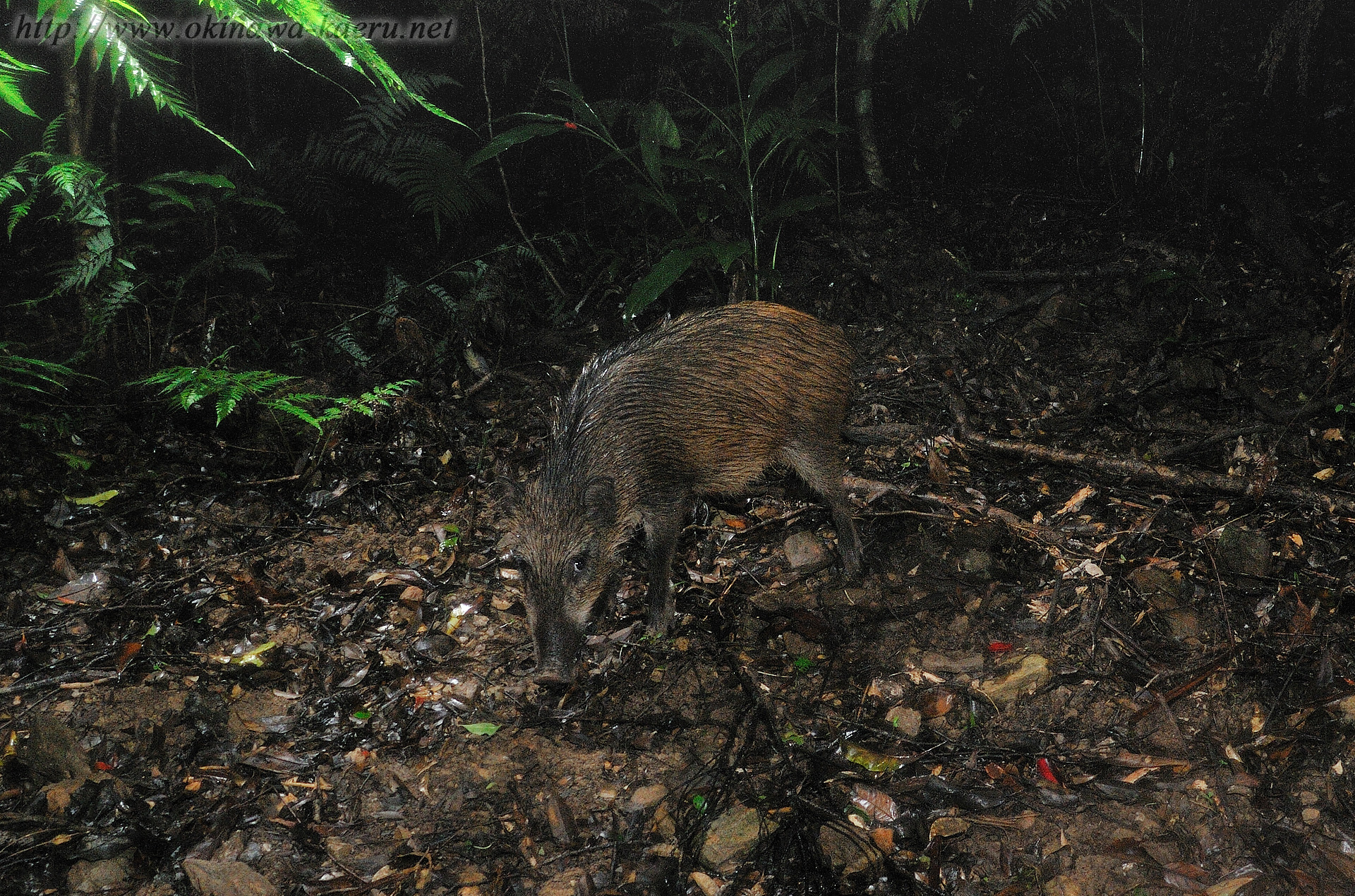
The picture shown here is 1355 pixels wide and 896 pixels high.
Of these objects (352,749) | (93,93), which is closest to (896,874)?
(352,749)

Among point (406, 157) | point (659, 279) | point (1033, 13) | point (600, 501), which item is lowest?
point (600, 501)

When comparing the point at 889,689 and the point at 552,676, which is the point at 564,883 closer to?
the point at 552,676

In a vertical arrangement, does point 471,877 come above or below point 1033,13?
below

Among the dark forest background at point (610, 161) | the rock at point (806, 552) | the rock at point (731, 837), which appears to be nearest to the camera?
the rock at point (731, 837)

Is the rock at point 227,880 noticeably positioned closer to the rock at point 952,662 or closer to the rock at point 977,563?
the rock at point 952,662

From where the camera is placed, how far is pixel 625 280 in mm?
6977

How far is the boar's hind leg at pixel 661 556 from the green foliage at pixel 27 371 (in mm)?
3110

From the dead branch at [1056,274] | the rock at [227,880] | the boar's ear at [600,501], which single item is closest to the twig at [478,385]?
the boar's ear at [600,501]

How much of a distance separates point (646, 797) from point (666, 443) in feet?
5.73

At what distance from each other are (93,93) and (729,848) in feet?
20.0

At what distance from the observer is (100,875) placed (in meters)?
3.10

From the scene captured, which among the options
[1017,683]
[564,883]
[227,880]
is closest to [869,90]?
[1017,683]

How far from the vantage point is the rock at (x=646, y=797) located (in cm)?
343

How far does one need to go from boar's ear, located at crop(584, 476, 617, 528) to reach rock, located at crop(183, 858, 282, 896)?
1.92 m
